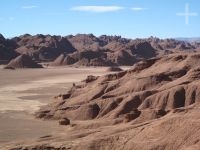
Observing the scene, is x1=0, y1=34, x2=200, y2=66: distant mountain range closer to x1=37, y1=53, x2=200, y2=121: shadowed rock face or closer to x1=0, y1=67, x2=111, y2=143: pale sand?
x1=0, y1=67, x2=111, y2=143: pale sand

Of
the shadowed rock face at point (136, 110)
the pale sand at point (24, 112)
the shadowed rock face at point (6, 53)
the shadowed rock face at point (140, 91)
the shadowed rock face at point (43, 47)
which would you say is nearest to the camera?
the shadowed rock face at point (136, 110)

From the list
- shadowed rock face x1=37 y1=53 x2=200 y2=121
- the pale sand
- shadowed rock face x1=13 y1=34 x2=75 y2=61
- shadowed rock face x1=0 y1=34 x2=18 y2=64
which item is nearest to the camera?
the pale sand

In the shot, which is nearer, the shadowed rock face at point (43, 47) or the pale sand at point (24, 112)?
the pale sand at point (24, 112)

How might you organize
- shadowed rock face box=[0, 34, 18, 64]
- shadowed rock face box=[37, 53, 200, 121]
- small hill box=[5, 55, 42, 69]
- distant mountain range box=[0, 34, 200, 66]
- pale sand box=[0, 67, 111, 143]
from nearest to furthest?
1. pale sand box=[0, 67, 111, 143]
2. shadowed rock face box=[37, 53, 200, 121]
3. small hill box=[5, 55, 42, 69]
4. distant mountain range box=[0, 34, 200, 66]
5. shadowed rock face box=[0, 34, 18, 64]

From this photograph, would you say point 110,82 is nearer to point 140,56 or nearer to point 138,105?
point 138,105

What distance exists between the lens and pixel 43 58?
111 meters

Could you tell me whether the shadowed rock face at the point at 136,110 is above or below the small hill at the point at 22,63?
above

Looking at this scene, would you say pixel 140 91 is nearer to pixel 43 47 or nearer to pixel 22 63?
pixel 22 63

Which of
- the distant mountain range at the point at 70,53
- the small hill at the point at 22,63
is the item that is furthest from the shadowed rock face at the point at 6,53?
the small hill at the point at 22,63

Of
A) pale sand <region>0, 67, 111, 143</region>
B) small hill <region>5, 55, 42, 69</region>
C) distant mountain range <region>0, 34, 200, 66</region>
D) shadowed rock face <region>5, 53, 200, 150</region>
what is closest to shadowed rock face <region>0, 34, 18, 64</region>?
distant mountain range <region>0, 34, 200, 66</region>

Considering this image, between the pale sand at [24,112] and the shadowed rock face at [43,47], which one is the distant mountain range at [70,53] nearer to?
the shadowed rock face at [43,47]

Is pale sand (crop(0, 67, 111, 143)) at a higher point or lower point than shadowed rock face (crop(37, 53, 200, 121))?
lower

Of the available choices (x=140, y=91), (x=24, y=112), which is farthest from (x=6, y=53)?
(x=140, y=91)

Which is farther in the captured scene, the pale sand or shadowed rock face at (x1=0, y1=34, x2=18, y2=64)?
shadowed rock face at (x1=0, y1=34, x2=18, y2=64)
